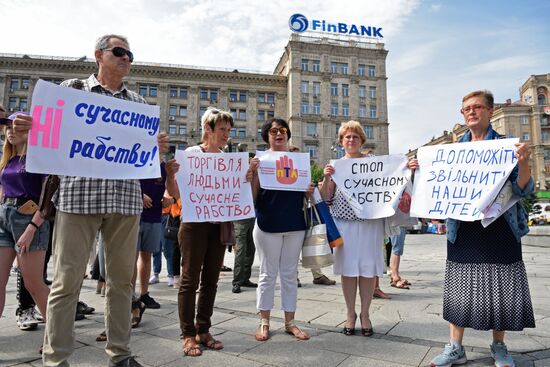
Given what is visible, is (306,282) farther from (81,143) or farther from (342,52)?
(342,52)

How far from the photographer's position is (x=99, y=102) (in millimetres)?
2617

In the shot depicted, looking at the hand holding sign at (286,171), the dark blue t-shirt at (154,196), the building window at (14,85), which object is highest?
the building window at (14,85)

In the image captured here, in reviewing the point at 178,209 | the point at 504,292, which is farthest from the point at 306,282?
the point at 504,292

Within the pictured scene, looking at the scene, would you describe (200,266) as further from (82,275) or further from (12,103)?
(12,103)

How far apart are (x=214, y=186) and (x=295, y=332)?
60.5 inches

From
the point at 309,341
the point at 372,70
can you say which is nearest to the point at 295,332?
the point at 309,341

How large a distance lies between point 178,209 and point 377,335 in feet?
10.7

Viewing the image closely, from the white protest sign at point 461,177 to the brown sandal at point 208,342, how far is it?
2002 mm

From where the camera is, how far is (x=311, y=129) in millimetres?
53344

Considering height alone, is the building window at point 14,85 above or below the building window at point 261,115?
above

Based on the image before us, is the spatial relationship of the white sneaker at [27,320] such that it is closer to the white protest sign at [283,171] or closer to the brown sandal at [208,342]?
the brown sandal at [208,342]

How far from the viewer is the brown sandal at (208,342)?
10.0ft

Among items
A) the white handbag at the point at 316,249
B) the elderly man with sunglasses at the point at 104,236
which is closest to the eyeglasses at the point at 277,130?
the white handbag at the point at 316,249

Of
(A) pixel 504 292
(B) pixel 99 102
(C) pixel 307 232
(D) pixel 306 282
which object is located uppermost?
(B) pixel 99 102
